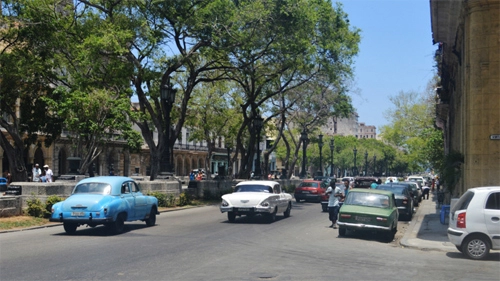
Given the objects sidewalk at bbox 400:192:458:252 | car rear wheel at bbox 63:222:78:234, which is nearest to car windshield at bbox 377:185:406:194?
sidewalk at bbox 400:192:458:252

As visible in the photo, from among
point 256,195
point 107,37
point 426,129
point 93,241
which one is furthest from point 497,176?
point 426,129

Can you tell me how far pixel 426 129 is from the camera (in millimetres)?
61969

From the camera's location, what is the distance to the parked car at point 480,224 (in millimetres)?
13727

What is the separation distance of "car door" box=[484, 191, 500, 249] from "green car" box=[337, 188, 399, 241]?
14.2ft

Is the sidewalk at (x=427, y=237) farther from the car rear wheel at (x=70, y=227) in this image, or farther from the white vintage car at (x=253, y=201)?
the car rear wheel at (x=70, y=227)

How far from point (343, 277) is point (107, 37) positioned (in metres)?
19.6

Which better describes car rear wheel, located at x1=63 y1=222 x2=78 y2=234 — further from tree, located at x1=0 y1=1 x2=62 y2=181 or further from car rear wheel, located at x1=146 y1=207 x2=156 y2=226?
tree, located at x1=0 y1=1 x2=62 y2=181

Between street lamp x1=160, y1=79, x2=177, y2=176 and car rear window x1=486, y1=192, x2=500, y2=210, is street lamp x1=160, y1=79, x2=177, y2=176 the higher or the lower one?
the higher one

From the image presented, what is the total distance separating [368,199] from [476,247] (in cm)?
527

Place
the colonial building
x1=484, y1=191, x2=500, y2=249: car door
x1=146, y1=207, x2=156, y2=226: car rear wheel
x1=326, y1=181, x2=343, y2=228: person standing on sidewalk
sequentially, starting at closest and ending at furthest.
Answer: x1=484, y1=191, x2=500, y2=249: car door → the colonial building → x1=146, y1=207, x2=156, y2=226: car rear wheel → x1=326, y1=181, x2=343, y2=228: person standing on sidewalk

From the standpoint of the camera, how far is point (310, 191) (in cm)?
3791

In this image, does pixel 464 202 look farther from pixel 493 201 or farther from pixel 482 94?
pixel 482 94

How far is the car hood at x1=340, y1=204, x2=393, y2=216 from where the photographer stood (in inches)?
712

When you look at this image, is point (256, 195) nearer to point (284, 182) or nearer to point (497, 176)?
point (497, 176)
